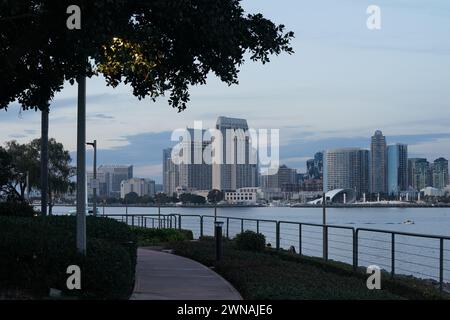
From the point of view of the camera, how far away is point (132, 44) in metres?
11.6

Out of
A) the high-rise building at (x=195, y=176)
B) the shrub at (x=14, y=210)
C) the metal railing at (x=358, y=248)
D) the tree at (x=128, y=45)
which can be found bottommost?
the metal railing at (x=358, y=248)

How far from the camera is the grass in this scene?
11506 mm

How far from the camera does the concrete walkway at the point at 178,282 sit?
12.4m

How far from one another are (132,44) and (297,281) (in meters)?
5.47

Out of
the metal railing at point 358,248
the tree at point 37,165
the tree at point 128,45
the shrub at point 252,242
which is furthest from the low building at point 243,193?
the tree at point 128,45

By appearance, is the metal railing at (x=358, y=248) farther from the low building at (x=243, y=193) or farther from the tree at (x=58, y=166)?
the tree at (x=58, y=166)

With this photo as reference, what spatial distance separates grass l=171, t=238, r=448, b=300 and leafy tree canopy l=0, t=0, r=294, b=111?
3865 mm

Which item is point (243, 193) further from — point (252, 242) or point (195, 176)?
point (252, 242)

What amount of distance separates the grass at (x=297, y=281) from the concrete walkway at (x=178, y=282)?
1.03ft

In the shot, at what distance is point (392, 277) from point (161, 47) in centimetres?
724
